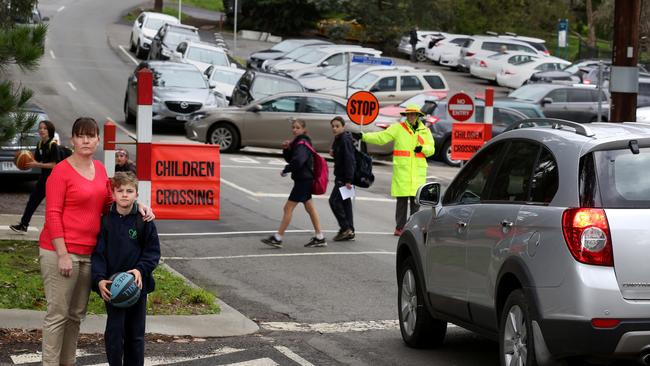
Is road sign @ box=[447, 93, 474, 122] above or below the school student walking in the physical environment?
above

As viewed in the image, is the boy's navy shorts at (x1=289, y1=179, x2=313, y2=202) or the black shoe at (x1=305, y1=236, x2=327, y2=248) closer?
the boy's navy shorts at (x1=289, y1=179, x2=313, y2=202)

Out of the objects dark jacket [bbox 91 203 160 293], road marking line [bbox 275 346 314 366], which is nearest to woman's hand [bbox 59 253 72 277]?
dark jacket [bbox 91 203 160 293]

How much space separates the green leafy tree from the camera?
10445 millimetres

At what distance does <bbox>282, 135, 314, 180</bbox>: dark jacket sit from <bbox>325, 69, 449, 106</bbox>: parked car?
20492 mm

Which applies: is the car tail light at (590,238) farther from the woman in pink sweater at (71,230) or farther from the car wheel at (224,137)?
the car wheel at (224,137)

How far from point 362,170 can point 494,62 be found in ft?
117

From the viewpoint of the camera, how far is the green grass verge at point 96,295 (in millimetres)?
10961

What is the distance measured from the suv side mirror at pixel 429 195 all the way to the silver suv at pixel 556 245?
45 cm

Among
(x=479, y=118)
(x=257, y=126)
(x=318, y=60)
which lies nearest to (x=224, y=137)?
(x=257, y=126)

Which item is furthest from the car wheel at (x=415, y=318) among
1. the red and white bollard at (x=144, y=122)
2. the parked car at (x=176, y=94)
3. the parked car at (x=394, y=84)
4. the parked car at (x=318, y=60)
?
the parked car at (x=318, y=60)

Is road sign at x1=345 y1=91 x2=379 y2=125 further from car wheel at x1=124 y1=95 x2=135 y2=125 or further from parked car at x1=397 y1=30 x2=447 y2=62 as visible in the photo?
parked car at x1=397 y1=30 x2=447 y2=62

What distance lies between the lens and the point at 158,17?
178 ft

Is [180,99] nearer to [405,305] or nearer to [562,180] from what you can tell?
[405,305]

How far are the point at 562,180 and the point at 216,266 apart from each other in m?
8.03
